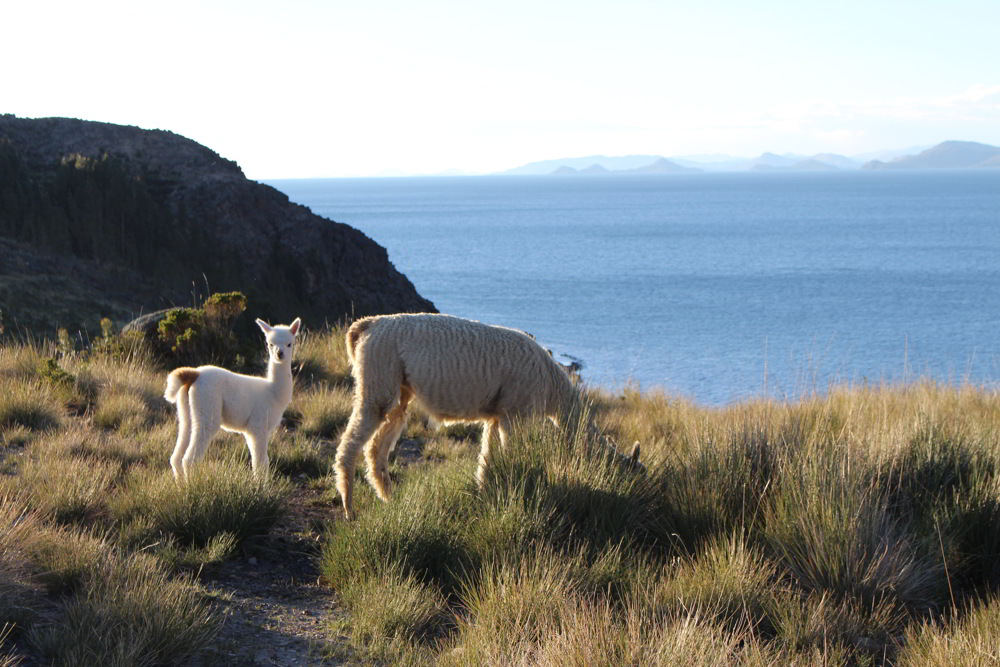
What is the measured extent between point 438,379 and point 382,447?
82 centimetres

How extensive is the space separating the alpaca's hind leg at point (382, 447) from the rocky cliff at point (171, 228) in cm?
3450

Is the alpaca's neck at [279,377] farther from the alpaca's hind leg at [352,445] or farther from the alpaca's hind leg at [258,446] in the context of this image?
the alpaca's hind leg at [352,445]

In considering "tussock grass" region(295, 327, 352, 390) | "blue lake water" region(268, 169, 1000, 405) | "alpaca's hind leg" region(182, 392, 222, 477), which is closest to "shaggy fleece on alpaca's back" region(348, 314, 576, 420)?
"alpaca's hind leg" region(182, 392, 222, 477)

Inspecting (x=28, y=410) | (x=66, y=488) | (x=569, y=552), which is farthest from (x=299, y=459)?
(x=569, y=552)

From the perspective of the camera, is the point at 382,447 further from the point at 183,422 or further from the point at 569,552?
the point at 569,552

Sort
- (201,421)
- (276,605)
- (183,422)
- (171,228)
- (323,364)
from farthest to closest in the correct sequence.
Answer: (171,228) → (323,364) → (183,422) → (201,421) → (276,605)

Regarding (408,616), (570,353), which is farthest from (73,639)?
(570,353)

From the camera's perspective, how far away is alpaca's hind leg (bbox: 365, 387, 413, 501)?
6926mm

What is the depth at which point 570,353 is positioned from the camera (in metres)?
34.6

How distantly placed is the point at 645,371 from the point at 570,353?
4.75m

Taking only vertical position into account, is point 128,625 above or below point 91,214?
below

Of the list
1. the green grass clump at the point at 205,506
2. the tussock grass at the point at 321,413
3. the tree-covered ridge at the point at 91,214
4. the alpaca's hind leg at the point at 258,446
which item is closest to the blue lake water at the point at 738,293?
the tussock grass at the point at 321,413

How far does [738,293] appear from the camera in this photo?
183ft

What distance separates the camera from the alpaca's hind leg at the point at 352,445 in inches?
264
